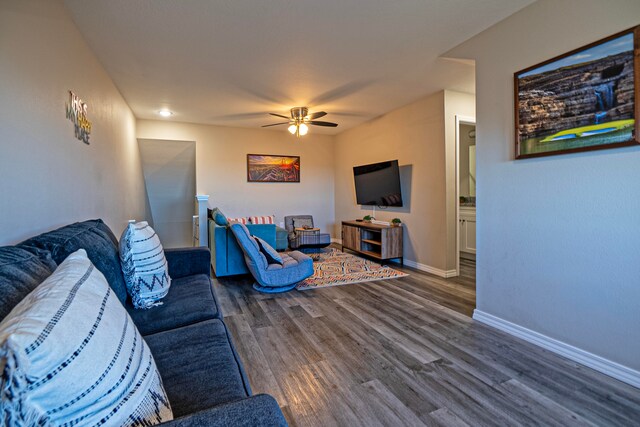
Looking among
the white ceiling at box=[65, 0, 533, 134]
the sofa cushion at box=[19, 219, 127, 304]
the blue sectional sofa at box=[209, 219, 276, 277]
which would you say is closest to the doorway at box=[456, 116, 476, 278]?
the white ceiling at box=[65, 0, 533, 134]

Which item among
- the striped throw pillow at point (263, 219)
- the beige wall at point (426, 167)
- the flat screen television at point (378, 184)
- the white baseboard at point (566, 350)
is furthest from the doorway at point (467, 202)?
the striped throw pillow at point (263, 219)

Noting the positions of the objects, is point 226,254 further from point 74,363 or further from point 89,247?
point 74,363

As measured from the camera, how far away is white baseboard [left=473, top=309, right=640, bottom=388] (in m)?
1.85

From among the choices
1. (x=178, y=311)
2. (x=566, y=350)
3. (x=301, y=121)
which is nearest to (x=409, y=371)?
(x=566, y=350)

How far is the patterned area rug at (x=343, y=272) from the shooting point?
3.95 metres

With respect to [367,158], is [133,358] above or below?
below

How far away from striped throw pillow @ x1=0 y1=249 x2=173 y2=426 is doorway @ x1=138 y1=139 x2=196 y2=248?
5696 mm

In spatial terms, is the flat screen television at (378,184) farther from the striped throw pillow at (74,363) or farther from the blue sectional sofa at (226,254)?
the striped throw pillow at (74,363)

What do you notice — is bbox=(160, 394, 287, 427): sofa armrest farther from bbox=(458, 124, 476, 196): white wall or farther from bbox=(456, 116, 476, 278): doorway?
bbox=(458, 124, 476, 196): white wall

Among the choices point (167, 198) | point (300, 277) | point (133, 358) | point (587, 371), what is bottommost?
point (587, 371)

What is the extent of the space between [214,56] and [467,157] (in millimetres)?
4981

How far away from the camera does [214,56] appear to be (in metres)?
3.11

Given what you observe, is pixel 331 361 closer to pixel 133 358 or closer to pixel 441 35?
pixel 133 358

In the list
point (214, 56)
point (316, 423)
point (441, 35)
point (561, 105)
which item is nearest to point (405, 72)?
point (441, 35)
